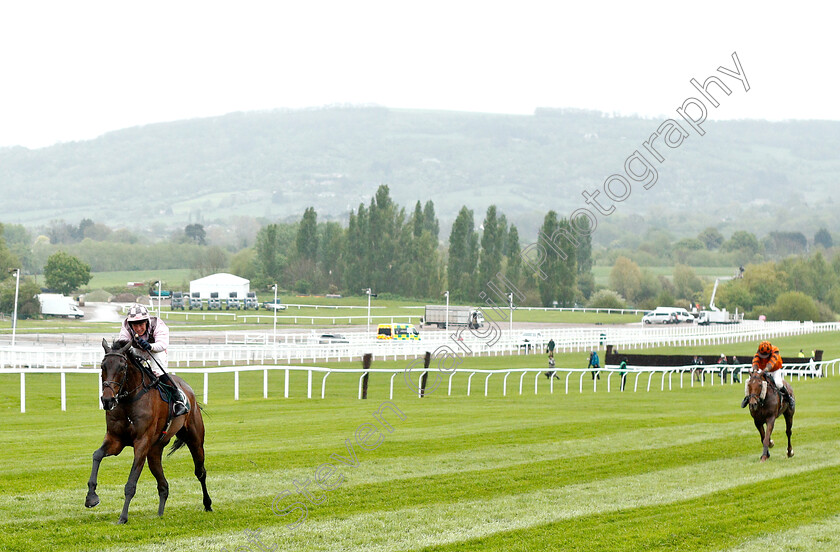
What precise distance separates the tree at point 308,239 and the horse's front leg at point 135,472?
8736cm

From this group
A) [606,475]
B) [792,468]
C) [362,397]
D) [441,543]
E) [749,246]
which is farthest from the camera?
[749,246]

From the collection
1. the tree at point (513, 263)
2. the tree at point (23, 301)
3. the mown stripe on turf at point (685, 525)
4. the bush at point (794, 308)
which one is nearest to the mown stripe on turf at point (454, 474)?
the mown stripe on turf at point (685, 525)

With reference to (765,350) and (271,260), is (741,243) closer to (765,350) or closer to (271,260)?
(271,260)

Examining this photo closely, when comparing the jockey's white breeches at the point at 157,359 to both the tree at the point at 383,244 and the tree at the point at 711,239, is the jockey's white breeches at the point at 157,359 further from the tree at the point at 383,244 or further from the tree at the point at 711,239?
the tree at the point at 711,239

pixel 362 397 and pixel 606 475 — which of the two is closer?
pixel 606 475

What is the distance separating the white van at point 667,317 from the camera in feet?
224

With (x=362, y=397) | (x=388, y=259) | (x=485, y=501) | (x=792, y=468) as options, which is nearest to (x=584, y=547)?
(x=485, y=501)

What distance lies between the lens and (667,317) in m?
68.6

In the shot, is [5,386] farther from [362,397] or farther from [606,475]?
[606,475]

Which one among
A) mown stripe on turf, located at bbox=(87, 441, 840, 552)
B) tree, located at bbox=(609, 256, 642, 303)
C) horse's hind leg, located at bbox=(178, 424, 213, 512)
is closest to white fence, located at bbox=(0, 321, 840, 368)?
mown stripe on turf, located at bbox=(87, 441, 840, 552)

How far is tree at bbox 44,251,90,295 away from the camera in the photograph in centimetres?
8244

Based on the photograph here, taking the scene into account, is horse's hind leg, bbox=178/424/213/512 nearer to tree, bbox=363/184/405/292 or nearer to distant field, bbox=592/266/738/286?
tree, bbox=363/184/405/292

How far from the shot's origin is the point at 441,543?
311 inches

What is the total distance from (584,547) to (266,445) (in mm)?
6302
